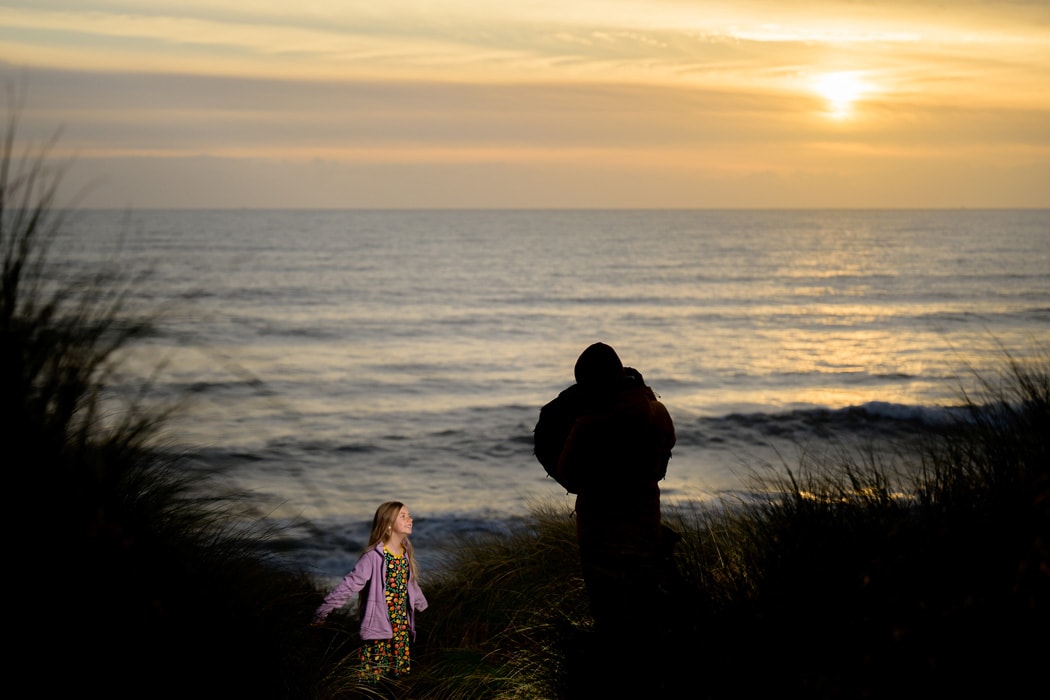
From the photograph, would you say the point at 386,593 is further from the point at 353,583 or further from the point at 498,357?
the point at 498,357

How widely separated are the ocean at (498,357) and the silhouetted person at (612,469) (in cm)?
156

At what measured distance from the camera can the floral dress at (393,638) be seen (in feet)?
20.3

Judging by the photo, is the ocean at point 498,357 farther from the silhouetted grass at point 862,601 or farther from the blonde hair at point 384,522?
the silhouetted grass at point 862,601

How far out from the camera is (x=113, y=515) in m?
3.44

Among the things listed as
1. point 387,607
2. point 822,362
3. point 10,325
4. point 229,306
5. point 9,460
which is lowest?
point 387,607

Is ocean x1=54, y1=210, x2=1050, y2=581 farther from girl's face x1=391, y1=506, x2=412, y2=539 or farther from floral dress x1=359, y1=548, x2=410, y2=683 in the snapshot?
floral dress x1=359, y1=548, x2=410, y2=683

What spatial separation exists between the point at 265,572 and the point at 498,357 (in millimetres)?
29166

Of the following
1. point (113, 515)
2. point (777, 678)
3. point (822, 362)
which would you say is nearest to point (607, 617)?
point (777, 678)

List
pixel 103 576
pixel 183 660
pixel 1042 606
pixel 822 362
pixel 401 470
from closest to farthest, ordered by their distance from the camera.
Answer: pixel 1042 606, pixel 103 576, pixel 183 660, pixel 401 470, pixel 822 362

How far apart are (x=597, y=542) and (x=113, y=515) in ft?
8.46

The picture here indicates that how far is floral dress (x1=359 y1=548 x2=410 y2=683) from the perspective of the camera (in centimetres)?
618

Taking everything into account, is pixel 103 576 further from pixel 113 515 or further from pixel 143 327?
pixel 143 327

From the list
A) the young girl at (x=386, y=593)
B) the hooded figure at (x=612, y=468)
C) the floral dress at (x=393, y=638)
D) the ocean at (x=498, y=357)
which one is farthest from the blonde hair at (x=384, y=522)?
the hooded figure at (x=612, y=468)

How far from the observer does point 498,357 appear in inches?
1344
